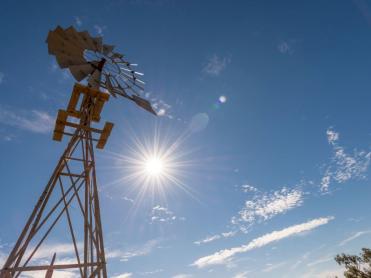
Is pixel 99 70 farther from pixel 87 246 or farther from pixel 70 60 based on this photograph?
pixel 87 246

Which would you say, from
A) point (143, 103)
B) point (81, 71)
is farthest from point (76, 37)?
point (143, 103)

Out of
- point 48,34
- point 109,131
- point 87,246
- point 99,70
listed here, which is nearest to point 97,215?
point 87,246

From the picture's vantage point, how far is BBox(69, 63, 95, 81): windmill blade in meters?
8.02

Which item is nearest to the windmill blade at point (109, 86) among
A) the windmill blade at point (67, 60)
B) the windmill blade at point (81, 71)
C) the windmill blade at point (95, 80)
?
the windmill blade at point (95, 80)

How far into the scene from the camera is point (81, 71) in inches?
324

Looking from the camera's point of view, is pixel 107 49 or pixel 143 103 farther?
pixel 107 49

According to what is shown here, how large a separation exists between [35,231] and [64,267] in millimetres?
1182

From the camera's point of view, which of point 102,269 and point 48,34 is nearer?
point 102,269

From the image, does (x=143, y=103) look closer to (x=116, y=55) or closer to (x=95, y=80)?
(x=95, y=80)

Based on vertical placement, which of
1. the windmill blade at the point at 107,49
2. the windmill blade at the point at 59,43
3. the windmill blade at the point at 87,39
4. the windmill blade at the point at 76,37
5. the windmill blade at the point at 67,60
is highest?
the windmill blade at the point at 107,49

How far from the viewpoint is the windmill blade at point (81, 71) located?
8023 mm

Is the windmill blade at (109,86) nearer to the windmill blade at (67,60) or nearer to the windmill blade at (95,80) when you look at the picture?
the windmill blade at (95,80)

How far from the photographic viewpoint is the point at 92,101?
27.6 feet

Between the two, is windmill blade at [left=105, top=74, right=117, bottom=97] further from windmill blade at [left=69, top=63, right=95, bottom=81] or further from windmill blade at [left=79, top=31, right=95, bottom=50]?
windmill blade at [left=79, top=31, right=95, bottom=50]
